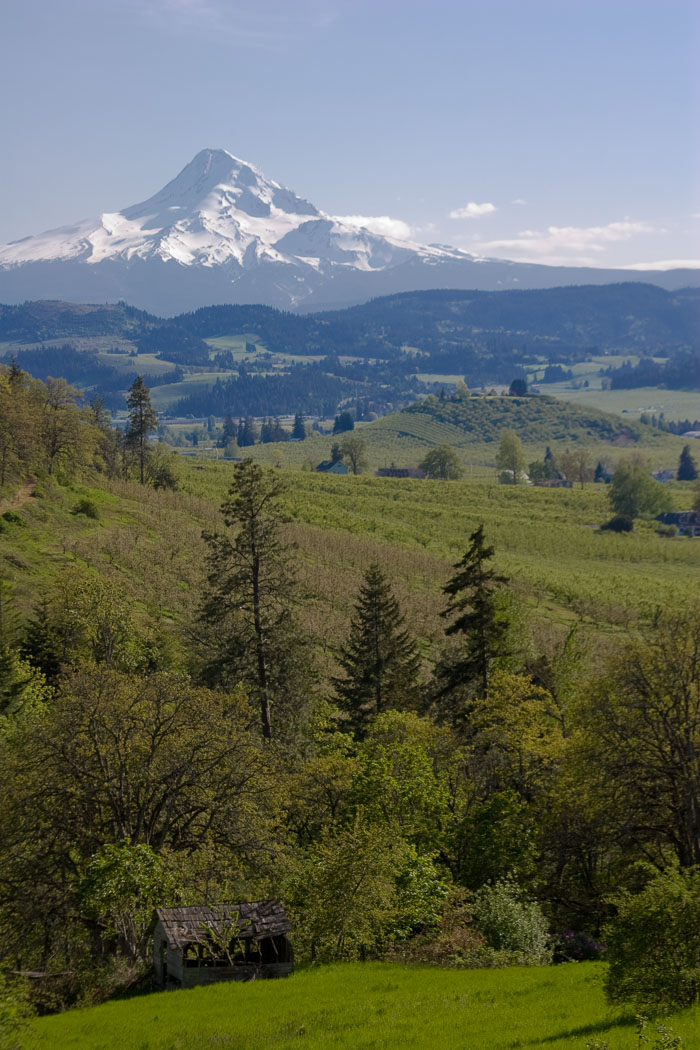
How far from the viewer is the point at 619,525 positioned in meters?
137

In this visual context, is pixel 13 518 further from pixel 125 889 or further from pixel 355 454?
pixel 355 454

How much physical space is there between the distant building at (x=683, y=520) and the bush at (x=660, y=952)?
134m

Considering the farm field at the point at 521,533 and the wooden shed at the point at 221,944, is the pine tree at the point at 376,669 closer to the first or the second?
the wooden shed at the point at 221,944

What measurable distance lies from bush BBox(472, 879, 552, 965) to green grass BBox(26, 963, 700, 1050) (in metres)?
2.05

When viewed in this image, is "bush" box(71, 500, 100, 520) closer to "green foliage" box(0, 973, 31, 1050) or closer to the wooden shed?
the wooden shed

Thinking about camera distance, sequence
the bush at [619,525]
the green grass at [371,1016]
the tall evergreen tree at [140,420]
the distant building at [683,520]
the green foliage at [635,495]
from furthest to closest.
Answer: the green foliage at [635,495], the distant building at [683,520], the bush at [619,525], the tall evergreen tree at [140,420], the green grass at [371,1016]

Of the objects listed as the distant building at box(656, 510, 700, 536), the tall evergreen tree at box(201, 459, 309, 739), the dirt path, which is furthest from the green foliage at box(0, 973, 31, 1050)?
the distant building at box(656, 510, 700, 536)

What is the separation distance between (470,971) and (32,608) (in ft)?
109

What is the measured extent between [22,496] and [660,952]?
60.7m

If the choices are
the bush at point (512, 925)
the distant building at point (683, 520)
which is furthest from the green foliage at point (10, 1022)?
the distant building at point (683, 520)

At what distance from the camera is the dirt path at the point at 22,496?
6461 centimetres

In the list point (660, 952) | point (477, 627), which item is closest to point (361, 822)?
point (660, 952)

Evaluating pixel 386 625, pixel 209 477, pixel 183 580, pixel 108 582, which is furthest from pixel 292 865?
pixel 209 477

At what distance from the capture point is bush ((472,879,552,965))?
24.7 m
